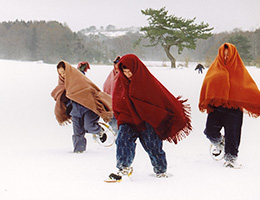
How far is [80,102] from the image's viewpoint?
17.7 ft

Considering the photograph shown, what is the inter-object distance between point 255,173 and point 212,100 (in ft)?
3.27

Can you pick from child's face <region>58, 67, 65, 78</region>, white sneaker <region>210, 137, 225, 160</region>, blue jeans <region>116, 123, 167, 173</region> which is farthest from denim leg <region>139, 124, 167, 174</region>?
child's face <region>58, 67, 65, 78</region>

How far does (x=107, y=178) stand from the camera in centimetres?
396

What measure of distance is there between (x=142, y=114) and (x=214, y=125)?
136 cm

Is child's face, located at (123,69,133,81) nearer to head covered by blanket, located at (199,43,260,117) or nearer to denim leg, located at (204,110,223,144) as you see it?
head covered by blanket, located at (199,43,260,117)

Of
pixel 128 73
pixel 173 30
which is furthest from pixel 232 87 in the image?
pixel 173 30

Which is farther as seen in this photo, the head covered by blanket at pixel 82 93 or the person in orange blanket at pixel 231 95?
the head covered by blanket at pixel 82 93

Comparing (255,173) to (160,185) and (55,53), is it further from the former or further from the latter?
(55,53)

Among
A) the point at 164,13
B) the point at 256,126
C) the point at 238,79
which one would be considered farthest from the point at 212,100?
the point at 164,13

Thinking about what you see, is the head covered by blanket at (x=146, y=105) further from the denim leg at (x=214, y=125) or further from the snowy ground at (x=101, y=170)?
the denim leg at (x=214, y=125)

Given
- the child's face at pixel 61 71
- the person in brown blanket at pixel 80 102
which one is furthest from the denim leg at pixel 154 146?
the child's face at pixel 61 71

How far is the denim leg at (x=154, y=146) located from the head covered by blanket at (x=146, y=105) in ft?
0.23

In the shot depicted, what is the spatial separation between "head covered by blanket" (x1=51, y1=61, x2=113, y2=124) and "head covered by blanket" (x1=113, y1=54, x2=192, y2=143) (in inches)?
58.8

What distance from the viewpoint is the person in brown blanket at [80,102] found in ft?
17.8
